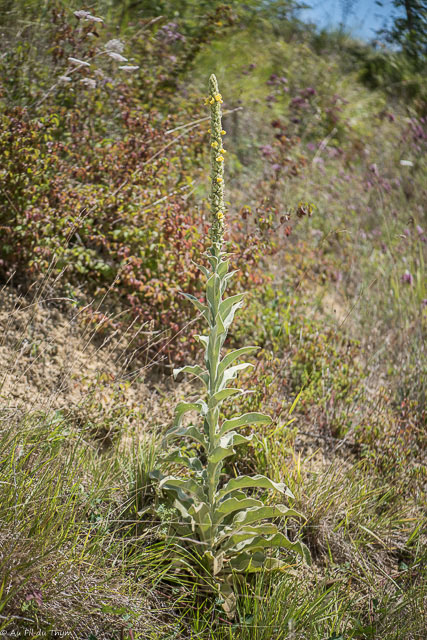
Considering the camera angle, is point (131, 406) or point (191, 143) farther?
Answer: point (191, 143)

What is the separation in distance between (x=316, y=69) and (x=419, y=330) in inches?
234

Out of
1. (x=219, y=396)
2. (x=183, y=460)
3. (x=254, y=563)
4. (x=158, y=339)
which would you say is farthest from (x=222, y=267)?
(x=158, y=339)

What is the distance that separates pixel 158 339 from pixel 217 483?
1.53 metres

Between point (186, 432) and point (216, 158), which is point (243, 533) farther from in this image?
point (216, 158)

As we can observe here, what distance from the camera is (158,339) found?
385 centimetres

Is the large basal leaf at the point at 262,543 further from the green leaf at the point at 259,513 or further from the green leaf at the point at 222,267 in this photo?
the green leaf at the point at 222,267

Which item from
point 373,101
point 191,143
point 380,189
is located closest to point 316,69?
point 373,101

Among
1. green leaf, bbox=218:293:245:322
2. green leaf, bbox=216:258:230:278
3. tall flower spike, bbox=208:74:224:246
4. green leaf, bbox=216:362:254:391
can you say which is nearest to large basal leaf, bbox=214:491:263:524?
green leaf, bbox=216:362:254:391

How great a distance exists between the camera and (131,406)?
342 cm

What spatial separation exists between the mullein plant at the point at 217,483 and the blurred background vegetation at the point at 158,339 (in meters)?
0.15

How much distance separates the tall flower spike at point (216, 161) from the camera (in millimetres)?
2207

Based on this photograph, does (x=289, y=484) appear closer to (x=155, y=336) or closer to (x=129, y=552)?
(x=129, y=552)

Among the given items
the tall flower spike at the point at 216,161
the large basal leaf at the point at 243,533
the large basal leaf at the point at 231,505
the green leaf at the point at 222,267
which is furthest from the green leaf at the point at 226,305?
the large basal leaf at the point at 243,533

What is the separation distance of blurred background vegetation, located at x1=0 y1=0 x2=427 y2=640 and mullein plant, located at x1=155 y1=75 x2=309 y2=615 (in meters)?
0.15
